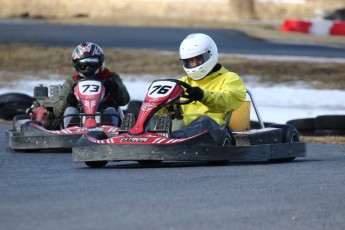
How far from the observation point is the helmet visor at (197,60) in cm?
941

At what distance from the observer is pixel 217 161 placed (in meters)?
8.89

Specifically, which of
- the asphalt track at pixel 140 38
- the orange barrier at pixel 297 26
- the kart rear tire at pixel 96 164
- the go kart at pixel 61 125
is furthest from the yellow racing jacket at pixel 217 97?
the orange barrier at pixel 297 26

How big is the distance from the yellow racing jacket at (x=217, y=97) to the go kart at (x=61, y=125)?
0.84 meters

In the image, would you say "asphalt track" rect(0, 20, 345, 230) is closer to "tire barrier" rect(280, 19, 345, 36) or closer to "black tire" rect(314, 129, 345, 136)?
"black tire" rect(314, 129, 345, 136)

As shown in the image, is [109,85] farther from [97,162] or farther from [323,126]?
[323,126]

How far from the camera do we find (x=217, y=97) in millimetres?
9086

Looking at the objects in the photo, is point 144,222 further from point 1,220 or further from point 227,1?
point 227,1

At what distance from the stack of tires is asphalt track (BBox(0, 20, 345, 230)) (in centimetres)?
287

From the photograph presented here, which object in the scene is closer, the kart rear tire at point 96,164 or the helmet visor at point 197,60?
the kart rear tire at point 96,164

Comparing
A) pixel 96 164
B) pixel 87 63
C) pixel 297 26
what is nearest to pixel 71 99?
pixel 87 63

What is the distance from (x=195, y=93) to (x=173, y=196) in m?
2.21

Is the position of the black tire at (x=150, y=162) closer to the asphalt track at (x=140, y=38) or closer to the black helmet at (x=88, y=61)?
the black helmet at (x=88, y=61)

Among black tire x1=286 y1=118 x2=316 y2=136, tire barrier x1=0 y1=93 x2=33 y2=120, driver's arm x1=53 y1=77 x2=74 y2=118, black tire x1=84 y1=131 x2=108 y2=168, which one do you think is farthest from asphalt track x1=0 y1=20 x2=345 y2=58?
black tire x1=84 y1=131 x2=108 y2=168

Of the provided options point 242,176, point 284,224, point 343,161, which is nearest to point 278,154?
point 343,161
